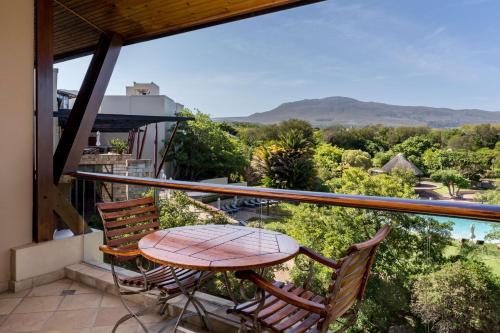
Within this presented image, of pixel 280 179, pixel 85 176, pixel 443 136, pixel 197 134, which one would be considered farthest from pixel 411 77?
pixel 85 176

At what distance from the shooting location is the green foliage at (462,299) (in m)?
1.73

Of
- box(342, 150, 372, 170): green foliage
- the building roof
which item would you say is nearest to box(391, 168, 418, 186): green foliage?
the building roof

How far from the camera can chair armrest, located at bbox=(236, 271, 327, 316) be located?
4.81 ft

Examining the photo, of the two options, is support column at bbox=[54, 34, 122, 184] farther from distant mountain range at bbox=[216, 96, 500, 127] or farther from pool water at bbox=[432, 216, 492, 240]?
distant mountain range at bbox=[216, 96, 500, 127]

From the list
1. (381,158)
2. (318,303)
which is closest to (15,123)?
(318,303)

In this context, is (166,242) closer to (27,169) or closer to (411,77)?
(27,169)

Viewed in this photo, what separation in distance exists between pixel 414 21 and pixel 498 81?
53.6ft

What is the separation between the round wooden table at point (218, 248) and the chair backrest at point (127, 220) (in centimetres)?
47

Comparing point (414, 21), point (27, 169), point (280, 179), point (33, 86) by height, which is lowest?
point (280, 179)

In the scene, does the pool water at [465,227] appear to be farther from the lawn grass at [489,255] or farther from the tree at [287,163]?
the tree at [287,163]

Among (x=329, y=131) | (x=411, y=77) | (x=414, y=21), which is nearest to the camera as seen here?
(x=329, y=131)

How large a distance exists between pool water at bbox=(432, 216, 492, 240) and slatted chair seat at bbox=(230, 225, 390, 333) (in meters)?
0.31

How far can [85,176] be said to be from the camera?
11.9 feet

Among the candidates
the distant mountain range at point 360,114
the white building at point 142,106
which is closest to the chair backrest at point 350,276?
the white building at point 142,106
